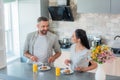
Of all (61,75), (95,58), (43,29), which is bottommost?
(61,75)

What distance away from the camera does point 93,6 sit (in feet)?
17.6

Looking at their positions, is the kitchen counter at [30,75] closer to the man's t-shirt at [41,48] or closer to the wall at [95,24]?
the man's t-shirt at [41,48]

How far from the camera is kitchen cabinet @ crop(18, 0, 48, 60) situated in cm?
580

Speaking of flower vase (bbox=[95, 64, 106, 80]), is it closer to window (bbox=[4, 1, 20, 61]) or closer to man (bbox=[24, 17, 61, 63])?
man (bbox=[24, 17, 61, 63])

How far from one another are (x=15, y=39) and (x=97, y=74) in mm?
3256

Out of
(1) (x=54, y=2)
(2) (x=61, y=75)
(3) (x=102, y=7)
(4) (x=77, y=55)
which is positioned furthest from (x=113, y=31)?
(2) (x=61, y=75)

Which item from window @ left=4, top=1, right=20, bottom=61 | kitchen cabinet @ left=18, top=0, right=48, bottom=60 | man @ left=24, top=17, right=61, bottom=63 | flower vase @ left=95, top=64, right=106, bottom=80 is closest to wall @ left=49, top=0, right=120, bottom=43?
kitchen cabinet @ left=18, top=0, right=48, bottom=60

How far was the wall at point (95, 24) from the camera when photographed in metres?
5.66

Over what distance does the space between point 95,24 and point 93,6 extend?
1.89 ft

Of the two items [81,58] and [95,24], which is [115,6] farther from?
[81,58]

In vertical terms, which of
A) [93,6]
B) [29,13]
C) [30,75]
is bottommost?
[30,75]

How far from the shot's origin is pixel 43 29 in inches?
156

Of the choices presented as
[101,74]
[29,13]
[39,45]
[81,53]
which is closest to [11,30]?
[29,13]

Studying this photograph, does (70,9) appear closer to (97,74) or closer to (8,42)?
(8,42)
